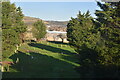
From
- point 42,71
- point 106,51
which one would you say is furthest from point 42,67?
point 106,51

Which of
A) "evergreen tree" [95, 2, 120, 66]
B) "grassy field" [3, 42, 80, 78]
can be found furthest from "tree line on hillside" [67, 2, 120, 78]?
"grassy field" [3, 42, 80, 78]

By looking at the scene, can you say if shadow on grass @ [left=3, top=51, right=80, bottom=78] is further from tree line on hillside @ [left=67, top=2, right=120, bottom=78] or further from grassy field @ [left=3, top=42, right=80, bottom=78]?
tree line on hillside @ [left=67, top=2, right=120, bottom=78]

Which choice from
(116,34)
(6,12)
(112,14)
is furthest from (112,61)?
(6,12)

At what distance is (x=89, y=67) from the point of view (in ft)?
68.8

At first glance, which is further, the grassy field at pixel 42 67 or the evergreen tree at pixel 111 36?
the grassy field at pixel 42 67

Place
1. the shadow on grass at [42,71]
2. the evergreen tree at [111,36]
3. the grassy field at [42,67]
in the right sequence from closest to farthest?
the evergreen tree at [111,36] < the shadow on grass at [42,71] < the grassy field at [42,67]

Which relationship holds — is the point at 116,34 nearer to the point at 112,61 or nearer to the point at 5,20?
the point at 112,61

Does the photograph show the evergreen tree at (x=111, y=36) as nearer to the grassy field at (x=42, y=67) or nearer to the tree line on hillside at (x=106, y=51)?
the tree line on hillside at (x=106, y=51)

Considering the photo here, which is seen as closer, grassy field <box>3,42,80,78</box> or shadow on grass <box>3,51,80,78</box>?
shadow on grass <box>3,51,80,78</box>

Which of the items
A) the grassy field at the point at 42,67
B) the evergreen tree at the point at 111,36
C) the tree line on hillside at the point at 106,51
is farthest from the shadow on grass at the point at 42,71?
the evergreen tree at the point at 111,36

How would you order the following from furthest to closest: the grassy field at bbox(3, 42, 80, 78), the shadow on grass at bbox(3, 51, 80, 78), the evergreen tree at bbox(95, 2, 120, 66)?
the grassy field at bbox(3, 42, 80, 78)
the shadow on grass at bbox(3, 51, 80, 78)
the evergreen tree at bbox(95, 2, 120, 66)

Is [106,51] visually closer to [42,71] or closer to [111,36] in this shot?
[111,36]

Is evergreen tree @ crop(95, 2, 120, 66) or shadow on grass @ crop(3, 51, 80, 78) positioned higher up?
evergreen tree @ crop(95, 2, 120, 66)

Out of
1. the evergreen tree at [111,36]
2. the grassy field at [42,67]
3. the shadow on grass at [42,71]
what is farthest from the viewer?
the grassy field at [42,67]
